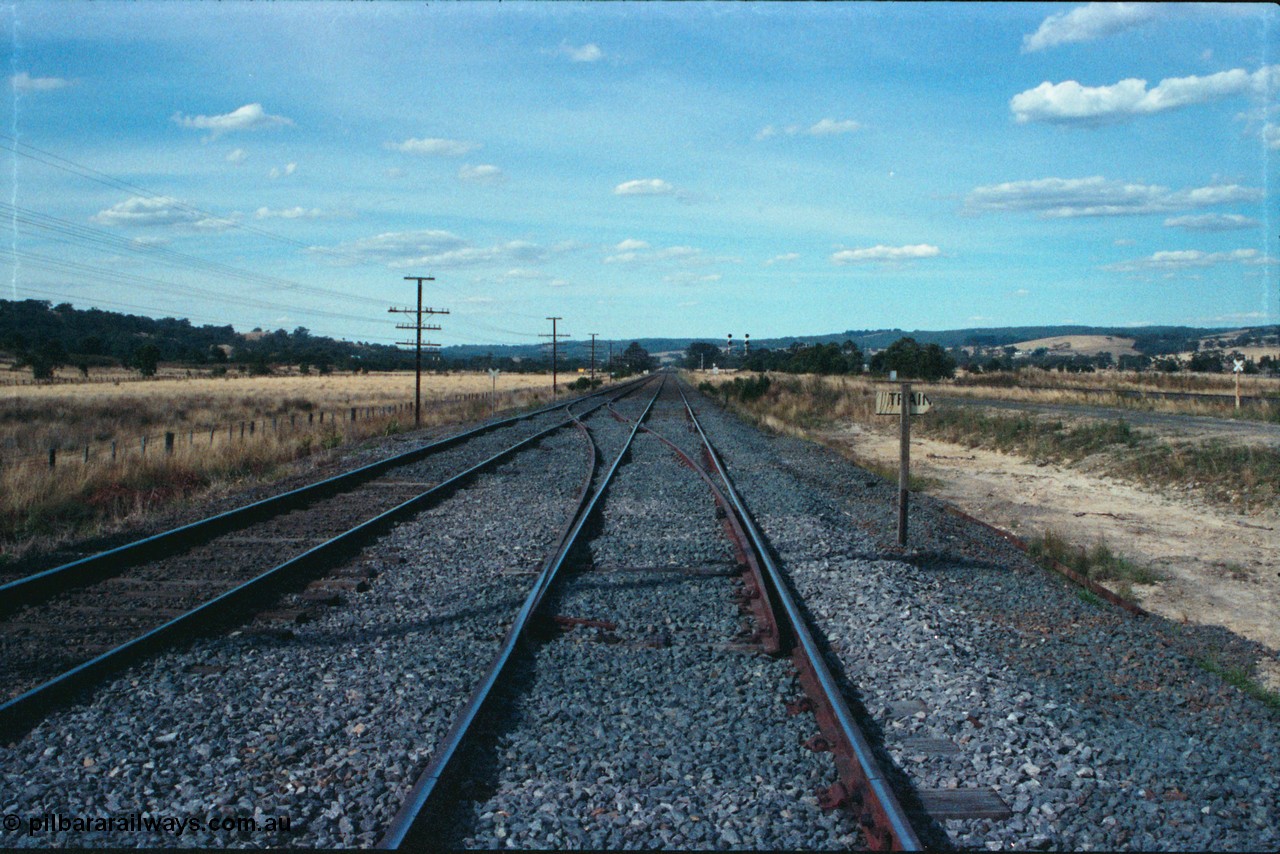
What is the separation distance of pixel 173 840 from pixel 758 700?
3.11 m

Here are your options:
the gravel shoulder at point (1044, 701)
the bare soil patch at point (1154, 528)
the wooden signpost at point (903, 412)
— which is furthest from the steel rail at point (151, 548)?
the bare soil patch at point (1154, 528)

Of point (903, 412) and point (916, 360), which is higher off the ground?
point (916, 360)

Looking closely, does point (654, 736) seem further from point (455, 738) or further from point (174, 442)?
point (174, 442)

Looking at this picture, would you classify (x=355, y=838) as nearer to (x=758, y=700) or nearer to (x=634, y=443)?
(x=758, y=700)

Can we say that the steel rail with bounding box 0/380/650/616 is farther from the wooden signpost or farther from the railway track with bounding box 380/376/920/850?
the wooden signpost

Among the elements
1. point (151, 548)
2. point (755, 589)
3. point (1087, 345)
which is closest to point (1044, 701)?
point (755, 589)

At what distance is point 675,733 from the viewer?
507 centimetres

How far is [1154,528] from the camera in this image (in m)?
14.3

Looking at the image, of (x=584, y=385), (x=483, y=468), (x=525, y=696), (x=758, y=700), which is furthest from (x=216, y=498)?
(x=584, y=385)

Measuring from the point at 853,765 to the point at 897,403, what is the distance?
283 inches

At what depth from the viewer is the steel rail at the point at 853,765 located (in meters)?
3.83
